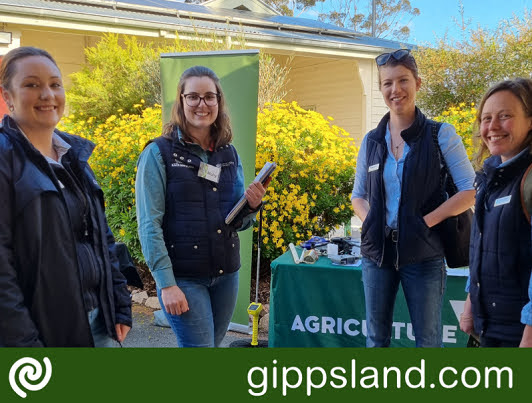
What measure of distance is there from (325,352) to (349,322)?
1.60m

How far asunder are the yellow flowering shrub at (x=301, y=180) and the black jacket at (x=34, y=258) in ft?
11.5

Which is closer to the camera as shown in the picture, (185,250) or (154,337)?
(185,250)

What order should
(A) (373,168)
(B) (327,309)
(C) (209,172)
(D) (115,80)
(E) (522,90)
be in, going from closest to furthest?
(E) (522,90), (C) (209,172), (A) (373,168), (B) (327,309), (D) (115,80)

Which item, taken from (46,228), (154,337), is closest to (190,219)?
(46,228)

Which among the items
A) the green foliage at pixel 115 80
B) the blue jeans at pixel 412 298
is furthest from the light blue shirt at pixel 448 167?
the green foliage at pixel 115 80

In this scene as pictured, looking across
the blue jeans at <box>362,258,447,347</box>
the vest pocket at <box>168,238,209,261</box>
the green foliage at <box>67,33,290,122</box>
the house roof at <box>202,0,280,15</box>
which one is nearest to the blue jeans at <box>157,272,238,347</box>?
the vest pocket at <box>168,238,209,261</box>

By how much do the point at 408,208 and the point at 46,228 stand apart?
1.59 m

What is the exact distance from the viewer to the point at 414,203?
7.88 feet

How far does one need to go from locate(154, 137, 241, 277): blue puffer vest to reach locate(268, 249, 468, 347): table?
53.0 inches

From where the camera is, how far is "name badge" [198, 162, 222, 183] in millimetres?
2254

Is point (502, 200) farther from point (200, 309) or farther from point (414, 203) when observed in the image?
point (200, 309)

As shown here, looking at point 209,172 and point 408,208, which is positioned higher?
point 209,172

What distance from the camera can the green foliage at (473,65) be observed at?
417 inches

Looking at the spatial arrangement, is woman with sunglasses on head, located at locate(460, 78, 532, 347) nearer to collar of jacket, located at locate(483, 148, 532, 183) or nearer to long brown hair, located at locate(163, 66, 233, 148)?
collar of jacket, located at locate(483, 148, 532, 183)
